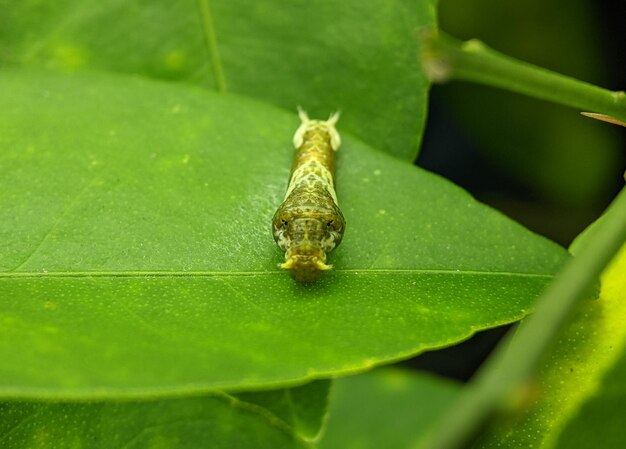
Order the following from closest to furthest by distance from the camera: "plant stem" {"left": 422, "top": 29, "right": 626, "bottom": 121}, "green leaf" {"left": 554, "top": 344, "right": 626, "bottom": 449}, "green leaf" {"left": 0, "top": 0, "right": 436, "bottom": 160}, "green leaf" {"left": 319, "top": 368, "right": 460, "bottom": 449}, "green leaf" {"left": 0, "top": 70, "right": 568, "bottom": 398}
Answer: "plant stem" {"left": 422, "top": 29, "right": 626, "bottom": 121} → "green leaf" {"left": 554, "top": 344, "right": 626, "bottom": 449} → "green leaf" {"left": 0, "top": 70, "right": 568, "bottom": 398} → "green leaf" {"left": 0, "top": 0, "right": 436, "bottom": 160} → "green leaf" {"left": 319, "top": 368, "right": 460, "bottom": 449}

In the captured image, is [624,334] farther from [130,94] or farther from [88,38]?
[88,38]

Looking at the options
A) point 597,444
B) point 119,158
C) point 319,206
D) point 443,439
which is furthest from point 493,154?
point 443,439

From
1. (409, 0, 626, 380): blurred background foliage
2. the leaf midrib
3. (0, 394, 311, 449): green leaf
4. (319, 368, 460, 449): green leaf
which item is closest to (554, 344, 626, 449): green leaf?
the leaf midrib

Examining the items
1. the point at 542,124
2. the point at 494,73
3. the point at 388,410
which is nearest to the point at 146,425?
the point at 494,73

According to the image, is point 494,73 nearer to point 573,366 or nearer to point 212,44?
point 573,366

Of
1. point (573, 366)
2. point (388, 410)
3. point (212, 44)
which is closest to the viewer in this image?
point (573, 366)

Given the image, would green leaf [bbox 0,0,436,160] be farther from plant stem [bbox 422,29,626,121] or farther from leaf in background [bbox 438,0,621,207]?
plant stem [bbox 422,29,626,121]

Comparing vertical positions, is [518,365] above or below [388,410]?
above
